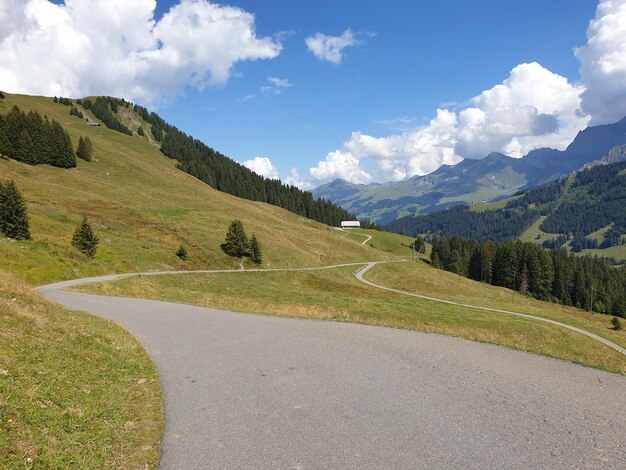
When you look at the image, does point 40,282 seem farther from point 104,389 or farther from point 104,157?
point 104,157

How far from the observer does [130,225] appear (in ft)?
218

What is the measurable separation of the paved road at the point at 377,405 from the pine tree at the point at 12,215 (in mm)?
35180

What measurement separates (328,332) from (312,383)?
6822 millimetres

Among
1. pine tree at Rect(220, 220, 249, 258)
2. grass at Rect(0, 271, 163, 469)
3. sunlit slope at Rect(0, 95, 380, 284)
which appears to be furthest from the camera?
pine tree at Rect(220, 220, 249, 258)

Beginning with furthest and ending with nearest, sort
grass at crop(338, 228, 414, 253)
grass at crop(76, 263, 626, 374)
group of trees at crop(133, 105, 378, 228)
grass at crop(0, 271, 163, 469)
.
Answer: group of trees at crop(133, 105, 378, 228) < grass at crop(338, 228, 414, 253) < grass at crop(76, 263, 626, 374) < grass at crop(0, 271, 163, 469)

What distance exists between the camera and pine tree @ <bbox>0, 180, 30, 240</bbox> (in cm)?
4109

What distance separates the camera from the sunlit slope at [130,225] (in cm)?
4131

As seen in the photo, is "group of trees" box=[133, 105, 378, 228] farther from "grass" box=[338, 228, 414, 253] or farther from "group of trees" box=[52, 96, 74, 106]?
"group of trees" box=[52, 96, 74, 106]

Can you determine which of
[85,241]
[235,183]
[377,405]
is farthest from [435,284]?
[235,183]

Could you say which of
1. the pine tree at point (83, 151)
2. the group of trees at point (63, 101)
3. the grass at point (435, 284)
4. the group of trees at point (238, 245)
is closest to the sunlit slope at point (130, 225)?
the group of trees at point (238, 245)

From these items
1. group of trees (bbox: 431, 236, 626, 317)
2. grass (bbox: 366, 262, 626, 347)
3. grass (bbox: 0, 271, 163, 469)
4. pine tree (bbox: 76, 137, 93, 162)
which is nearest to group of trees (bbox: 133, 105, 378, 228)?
pine tree (bbox: 76, 137, 93, 162)

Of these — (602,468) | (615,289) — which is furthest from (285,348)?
(615,289)

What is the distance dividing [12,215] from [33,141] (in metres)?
64.8

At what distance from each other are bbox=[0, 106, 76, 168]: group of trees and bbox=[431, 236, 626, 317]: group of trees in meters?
125
